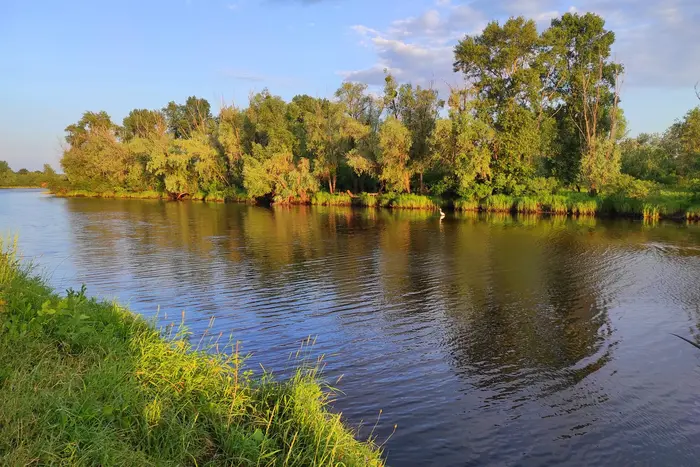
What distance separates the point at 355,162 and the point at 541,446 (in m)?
46.9

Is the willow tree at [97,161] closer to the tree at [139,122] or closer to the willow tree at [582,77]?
the tree at [139,122]

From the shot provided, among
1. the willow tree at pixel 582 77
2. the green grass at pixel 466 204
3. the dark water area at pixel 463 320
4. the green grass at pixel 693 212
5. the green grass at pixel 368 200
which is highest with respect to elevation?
the willow tree at pixel 582 77

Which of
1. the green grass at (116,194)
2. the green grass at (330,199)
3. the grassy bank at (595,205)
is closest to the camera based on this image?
the grassy bank at (595,205)

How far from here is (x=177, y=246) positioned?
27156 mm

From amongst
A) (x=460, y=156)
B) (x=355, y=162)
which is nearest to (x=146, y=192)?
(x=355, y=162)

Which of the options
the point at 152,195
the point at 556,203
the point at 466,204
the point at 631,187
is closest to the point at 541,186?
the point at 556,203

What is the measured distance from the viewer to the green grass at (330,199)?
60.4m

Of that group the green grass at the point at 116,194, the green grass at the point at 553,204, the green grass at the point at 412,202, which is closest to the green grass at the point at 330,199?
Answer: the green grass at the point at 412,202

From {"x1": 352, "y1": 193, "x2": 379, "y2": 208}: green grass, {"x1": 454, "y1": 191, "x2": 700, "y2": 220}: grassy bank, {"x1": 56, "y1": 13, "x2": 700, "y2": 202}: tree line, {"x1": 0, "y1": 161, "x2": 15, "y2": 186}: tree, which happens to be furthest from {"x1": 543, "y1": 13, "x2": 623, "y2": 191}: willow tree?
{"x1": 0, "y1": 161, "x2": 15, "y2": 186}: tree

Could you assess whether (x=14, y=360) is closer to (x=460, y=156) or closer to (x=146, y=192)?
(x=460, y=156)

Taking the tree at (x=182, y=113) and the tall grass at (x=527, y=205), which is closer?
the tall grass at (x=527, y=205)

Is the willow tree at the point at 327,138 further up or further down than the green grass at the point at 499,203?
further up

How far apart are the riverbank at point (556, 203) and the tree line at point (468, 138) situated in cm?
129

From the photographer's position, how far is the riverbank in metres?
39.9
